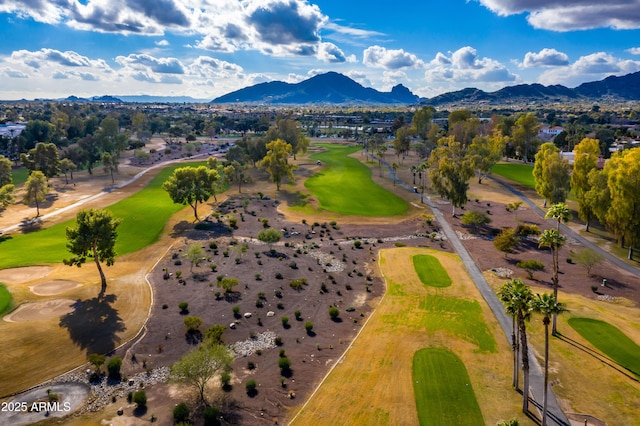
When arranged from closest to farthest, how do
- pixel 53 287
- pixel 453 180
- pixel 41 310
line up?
pixel 41 310 < pixel 53 287 < pixel 453 180

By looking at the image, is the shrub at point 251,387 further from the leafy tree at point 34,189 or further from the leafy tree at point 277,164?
the leafy tree at point 277,164

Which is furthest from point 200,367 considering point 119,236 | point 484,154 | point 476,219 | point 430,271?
point 484,154

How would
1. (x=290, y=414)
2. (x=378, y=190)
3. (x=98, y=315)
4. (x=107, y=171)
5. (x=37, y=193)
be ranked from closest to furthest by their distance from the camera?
(x=290, y=414) → (x=98, y=315) → (x=37, y=193) → (x=378, y=190) → (x=107, y=171)

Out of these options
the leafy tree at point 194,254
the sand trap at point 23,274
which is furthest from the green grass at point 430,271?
the sand trap at point 23,274

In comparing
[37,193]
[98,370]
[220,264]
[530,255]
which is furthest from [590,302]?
[37,193]

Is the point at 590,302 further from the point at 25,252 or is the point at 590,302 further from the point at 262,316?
the point at 25,252

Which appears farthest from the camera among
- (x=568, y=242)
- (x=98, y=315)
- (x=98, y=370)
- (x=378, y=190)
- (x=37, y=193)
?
(x=378, y=190)

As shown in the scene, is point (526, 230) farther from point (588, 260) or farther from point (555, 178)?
point (555, 178)
